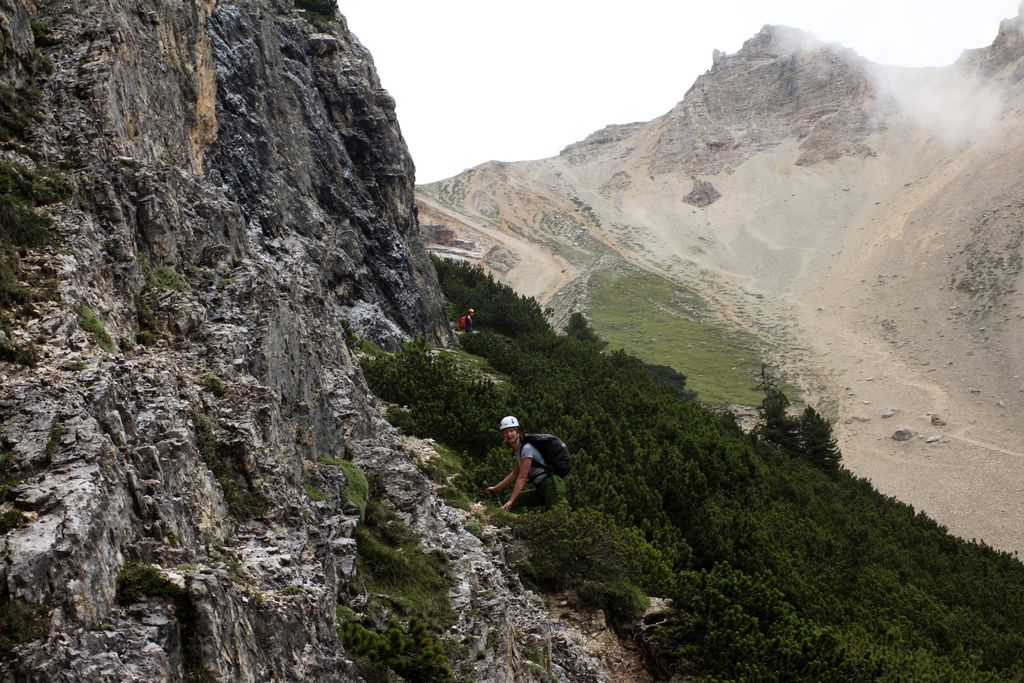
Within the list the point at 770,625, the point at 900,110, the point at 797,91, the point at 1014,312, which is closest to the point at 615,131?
the point at 797,91

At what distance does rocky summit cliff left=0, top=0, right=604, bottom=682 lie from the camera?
5.73 metres

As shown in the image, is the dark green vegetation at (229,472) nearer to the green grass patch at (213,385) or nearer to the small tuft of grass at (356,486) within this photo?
the green grass patch at (213,385)

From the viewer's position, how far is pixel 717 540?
2227 cm

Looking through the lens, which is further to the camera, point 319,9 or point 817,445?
point 817,445

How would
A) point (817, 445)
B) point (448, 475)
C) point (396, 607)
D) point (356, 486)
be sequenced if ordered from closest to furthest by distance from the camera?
point (396, 607), point (356, 486), point (448, 475), point (817, 445)

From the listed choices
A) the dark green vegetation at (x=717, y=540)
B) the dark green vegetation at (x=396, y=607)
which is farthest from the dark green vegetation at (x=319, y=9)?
the dark green vegetation at (x=396, y=607)

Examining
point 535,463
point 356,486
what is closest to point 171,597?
point 356,486

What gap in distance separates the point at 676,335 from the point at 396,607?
227 feet

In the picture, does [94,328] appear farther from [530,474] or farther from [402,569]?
[530,474]

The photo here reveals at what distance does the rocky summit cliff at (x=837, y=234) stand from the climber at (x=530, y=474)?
40.7 meters

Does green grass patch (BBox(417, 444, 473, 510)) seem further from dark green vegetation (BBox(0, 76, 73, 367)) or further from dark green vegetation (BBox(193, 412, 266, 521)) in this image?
dark green vegetation (BBox(0, 76, 73, 367))

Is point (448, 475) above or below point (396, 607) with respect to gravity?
below

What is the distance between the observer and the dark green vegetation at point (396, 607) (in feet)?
27.8

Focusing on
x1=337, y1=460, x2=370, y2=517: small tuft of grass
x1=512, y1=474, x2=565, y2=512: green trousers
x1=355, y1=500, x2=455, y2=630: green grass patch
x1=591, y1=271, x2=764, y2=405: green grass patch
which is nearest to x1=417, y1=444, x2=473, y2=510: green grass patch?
x1=337, y1=460, x2=370, y2=517: small tuft of grass
